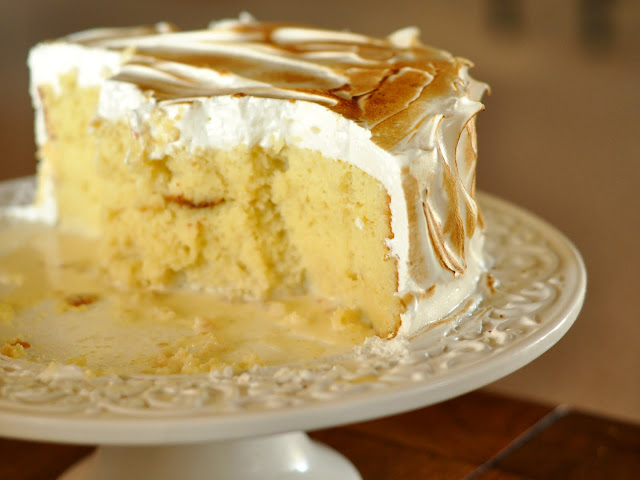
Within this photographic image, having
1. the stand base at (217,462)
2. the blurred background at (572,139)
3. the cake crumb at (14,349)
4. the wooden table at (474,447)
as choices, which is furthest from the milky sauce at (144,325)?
the blurred background at (572,139)

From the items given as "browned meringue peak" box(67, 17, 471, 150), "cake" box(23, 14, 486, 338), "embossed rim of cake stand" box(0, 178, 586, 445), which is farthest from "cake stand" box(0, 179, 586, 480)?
"browned meringue peak" box(67, 17, 471, 150)

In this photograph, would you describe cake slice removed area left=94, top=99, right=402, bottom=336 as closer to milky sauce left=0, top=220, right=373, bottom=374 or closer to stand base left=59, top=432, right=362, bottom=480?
milky sauce left=0, top=220, right=373, bottom=374

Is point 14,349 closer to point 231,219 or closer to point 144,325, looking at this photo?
point 144,325

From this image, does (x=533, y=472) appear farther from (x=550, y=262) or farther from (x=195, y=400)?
(x=195, y=400)

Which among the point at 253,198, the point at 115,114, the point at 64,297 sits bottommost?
the point at 64,297

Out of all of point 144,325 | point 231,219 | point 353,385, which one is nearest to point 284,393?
point 353,385

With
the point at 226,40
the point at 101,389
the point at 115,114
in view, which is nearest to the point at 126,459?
the point at 101,389
